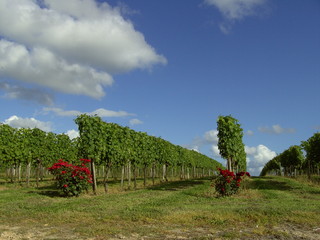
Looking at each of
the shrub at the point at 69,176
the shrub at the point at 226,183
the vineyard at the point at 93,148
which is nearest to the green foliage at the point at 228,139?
the vineyard at the point at 93,148

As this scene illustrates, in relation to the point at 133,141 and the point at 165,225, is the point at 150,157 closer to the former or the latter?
the point at 133,141

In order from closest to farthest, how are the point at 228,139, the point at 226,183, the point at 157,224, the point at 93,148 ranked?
the point at 157,224, the point at 226,183, the point at 93,148, the point at 228,139

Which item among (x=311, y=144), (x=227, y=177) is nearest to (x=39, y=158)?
(x=227, y=177)

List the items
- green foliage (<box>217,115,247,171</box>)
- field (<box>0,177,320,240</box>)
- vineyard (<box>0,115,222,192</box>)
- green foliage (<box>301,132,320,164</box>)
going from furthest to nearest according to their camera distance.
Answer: green foliage (<box>217,115,247,171</box>) < green foliage (<box>301,132,320,164</box>) < vineyard (<box>0,115,222,192</box>) < field (<box>0,177,320,240</box>)

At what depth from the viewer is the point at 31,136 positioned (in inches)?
1305

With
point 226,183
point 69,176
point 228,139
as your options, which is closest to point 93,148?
point 69,176

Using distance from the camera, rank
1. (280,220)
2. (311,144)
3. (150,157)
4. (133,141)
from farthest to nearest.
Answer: (150,157)
(133,141)
(311,144)
(280,220)

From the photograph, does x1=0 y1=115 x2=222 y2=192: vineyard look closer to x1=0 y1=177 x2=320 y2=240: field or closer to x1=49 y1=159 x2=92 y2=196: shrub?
x1=49 y1=159 x2=92 y2=196: shrub

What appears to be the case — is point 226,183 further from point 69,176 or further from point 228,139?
point 228,139

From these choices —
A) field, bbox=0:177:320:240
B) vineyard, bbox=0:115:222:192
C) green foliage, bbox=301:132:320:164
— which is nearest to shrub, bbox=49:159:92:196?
vineyard, bbox=0:115:222:192

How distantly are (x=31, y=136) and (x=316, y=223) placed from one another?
29.7m

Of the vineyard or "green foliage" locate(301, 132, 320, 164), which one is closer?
the vineyard

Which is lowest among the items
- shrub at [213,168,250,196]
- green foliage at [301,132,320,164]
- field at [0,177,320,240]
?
field at [0,177,320,240]

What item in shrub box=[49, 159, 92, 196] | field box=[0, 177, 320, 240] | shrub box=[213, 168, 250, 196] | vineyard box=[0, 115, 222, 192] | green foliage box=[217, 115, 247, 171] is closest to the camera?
field box=[0, 177, 320, 240]
